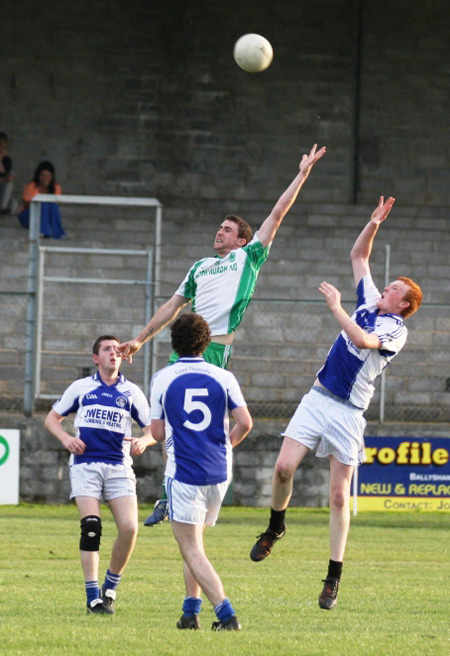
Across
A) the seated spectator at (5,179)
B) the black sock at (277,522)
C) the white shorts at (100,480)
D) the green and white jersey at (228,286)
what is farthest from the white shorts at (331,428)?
the seated spectator at (5,179)

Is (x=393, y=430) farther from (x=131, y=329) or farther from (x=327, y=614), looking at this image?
(x=327, y=614)

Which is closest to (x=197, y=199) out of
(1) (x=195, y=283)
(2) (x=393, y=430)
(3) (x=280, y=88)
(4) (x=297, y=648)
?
(3) (x=280, y=88)

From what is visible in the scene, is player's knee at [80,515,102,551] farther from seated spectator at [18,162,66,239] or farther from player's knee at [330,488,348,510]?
seated spectator at [18,162,66,239]

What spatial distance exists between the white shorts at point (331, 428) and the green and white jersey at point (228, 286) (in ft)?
2.53

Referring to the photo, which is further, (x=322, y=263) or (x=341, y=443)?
(x=322, y=263)

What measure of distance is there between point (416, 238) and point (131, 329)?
522 cm

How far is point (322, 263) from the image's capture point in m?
18.8

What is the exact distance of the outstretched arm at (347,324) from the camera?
7402mm

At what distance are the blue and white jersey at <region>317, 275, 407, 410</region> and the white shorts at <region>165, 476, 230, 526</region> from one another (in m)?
1.62

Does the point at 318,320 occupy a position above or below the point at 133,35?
below

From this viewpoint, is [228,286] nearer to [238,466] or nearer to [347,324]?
[347,324]

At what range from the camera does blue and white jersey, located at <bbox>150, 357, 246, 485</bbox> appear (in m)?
6.70

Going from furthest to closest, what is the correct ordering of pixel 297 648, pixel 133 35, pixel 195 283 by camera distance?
pixel 133 35
pixel 195 283
pixel 297 648

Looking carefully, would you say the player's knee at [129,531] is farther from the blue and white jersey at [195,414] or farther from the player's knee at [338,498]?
the player's knee at [338,498]
